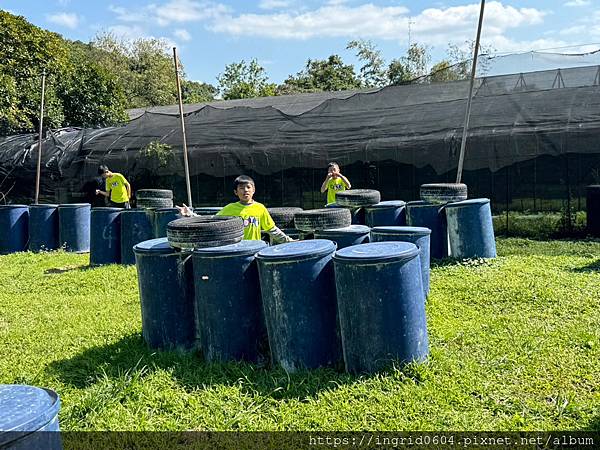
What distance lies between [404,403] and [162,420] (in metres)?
1.53

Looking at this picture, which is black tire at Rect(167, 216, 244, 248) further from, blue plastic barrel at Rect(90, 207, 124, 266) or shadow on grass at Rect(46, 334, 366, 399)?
blue plastic barrel at Rect(90, 207, 124, 266)

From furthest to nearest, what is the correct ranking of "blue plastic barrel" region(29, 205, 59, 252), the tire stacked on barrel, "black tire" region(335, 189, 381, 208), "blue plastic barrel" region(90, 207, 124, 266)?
"blue plastic barrel" region(29, 205, 59, 252)
"blue plastic barrel" region(90, 207, 124, 266)
the tire stacked on barrel
"black tire" region(335, 189, 381, 208)

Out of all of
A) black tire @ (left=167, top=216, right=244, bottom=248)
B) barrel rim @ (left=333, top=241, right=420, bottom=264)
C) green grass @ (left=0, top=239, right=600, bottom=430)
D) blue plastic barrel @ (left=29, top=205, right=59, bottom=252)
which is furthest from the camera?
blue plastic barrel @ (left=29, top=205, right=59, bottom=252)

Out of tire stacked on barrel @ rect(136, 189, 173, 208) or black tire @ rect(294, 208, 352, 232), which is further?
tire stacked on barrel @ rect(136, 189, 173, 208)

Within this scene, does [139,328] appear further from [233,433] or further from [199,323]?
[233,433]

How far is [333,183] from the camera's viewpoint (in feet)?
32.5

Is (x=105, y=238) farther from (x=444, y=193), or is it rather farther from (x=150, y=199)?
(x=444, y=193)

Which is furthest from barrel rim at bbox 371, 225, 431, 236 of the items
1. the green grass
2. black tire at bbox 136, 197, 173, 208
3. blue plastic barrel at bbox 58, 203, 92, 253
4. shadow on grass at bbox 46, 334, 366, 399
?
blue plastic barrel at bbox 58, 203, 92, 253

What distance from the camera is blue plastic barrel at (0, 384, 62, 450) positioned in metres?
2.28

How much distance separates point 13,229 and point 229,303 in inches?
339

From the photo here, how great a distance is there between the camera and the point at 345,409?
3.67m

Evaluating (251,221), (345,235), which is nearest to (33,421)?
(251,221)

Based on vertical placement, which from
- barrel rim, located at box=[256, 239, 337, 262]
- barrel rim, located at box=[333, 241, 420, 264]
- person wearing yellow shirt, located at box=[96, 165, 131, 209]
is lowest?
→ barrel rim, located at box=[333, 241, 420, 264]

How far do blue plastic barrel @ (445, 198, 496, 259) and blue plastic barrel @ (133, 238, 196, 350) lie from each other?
4.20m
